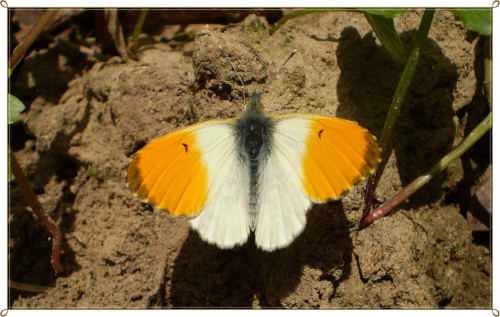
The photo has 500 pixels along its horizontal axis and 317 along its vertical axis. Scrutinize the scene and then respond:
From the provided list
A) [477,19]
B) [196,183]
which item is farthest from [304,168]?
[477,19]

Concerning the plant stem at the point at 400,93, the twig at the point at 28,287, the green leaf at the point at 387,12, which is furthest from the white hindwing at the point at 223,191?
the twig at the point at 28,287

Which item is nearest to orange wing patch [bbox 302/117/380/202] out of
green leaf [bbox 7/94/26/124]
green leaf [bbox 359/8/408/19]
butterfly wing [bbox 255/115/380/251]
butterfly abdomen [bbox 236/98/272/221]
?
butterfly wing [bbox 255/115/380/251]

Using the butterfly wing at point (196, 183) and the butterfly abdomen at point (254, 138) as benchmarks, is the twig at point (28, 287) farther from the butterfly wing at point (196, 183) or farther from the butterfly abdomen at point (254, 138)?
the butterfly abdomen at point (254, 138)

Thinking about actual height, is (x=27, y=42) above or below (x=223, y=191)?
above

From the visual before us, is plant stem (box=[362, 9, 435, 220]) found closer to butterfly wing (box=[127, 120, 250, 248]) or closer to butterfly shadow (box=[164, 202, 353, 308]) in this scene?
butterfly shadow (box=[164, 202, 353, 308])

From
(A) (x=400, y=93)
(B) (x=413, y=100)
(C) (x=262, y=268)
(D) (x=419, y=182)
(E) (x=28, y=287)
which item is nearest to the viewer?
(A) (x=400, y=93)

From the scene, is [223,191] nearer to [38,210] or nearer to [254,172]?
[254,172]
